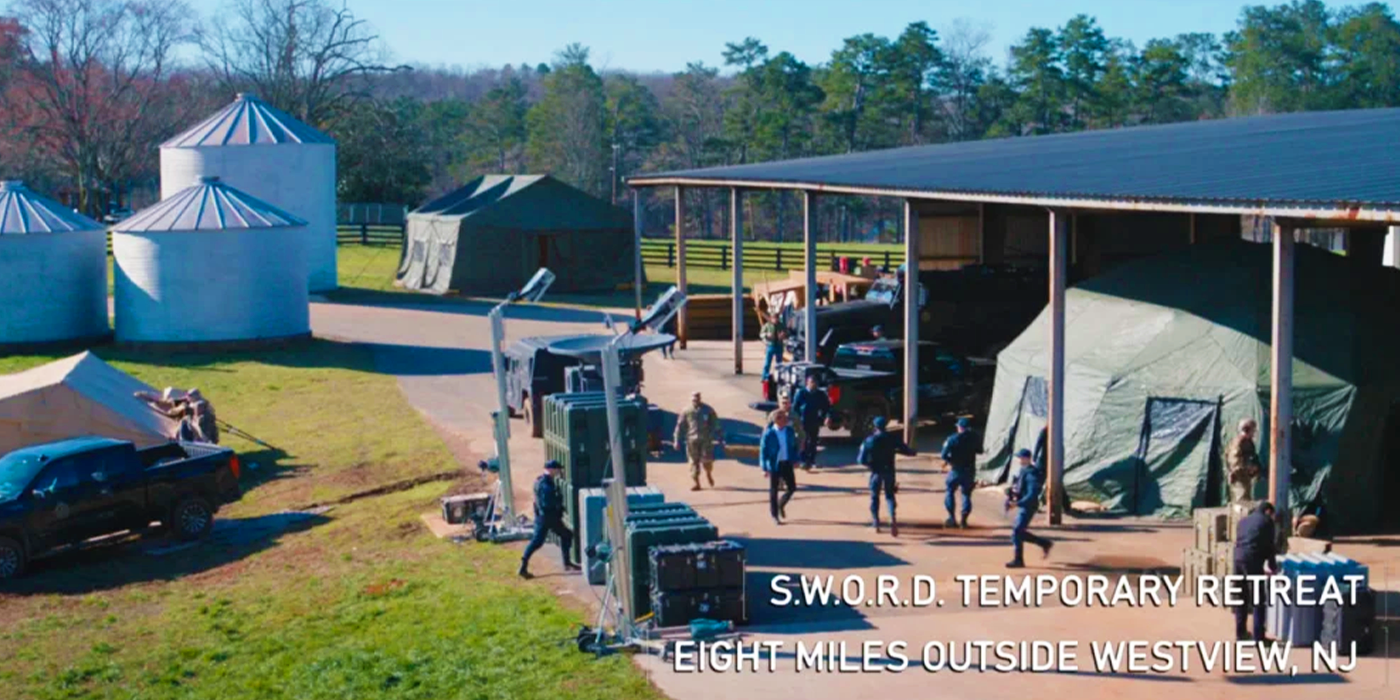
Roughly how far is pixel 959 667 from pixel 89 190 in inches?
2624

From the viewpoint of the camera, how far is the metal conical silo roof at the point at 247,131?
4619 cm

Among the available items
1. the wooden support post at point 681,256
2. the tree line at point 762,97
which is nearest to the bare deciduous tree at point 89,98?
the tree line at point 762,97

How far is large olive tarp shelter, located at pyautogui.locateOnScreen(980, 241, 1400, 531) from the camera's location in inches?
672

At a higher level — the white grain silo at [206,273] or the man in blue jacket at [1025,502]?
the white grain silo at [206,273]

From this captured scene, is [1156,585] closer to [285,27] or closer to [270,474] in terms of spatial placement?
[270,474]

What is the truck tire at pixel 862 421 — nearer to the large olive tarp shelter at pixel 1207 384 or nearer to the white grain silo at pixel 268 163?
the large olive tarp shelter at pixel 1207 384

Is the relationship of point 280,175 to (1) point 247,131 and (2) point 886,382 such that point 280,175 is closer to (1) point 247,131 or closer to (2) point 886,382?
(1) point 247,131

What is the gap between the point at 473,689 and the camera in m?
12.4

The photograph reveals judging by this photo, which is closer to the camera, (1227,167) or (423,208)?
(1227,167)

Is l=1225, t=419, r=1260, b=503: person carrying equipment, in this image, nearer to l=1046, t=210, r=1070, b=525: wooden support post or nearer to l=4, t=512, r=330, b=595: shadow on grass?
l=1046, t=210, r=1070, b=525: wooden support post

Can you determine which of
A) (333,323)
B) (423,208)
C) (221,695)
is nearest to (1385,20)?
(423,208)

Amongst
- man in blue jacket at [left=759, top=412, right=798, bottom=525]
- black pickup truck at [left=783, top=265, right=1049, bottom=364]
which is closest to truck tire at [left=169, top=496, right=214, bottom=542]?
man in blue jacket at [left=759, top=412, right=798, bottom=525]

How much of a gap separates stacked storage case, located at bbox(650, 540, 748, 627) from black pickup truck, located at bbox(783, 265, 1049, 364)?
42.2 feet

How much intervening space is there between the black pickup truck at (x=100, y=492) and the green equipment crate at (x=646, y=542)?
8124 millimetres
